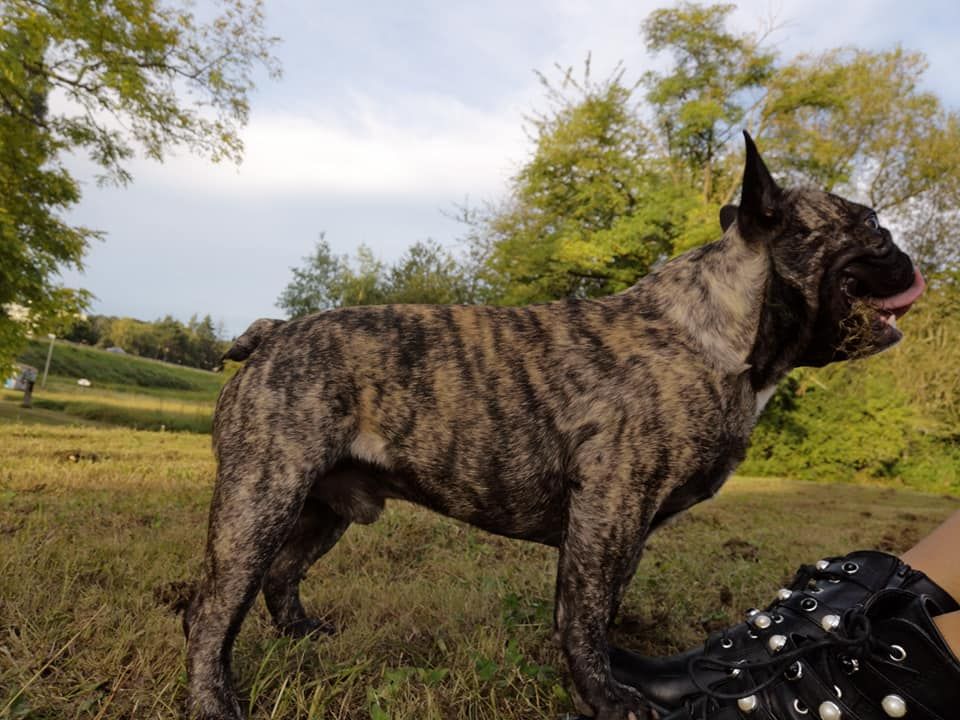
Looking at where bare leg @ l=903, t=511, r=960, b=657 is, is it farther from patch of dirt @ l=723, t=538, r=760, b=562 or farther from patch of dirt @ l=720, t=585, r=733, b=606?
patch of dirt @ l=723, t=538, r=760, b=562

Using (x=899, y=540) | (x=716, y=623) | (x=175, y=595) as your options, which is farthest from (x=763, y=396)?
(x=899, y=540)

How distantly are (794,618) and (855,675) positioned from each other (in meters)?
0.36

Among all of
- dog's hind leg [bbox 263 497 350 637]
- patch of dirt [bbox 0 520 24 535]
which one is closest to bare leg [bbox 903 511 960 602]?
dog's hind leg [bbox 263 497 350 637]

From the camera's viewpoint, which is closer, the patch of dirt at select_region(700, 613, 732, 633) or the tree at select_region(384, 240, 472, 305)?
the patch of dirt at select_region(700, 613, 732, 633)

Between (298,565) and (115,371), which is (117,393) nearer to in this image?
(115,371)

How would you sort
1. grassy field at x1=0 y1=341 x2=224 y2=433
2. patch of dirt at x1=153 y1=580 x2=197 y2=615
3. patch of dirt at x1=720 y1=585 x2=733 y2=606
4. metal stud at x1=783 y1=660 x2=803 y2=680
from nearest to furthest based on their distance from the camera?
metal stud at x1=783 y1=660 x2=803 y2=680
patch of dirt at x1=153 y1=580 x2=197 y2=615
patch of dirt at x1=720 y1=585 x2=733 y2=606
grassy field at x1=0 y1=341 x2=224 y2=433

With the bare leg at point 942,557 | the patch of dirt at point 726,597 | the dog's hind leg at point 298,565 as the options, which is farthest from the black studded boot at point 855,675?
the patch of dirt at point 726,597

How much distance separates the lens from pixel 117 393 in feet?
85.5

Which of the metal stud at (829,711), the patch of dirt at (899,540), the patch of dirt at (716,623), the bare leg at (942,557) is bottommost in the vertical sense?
the patch of dirt at (716,623)

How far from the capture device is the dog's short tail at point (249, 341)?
9.46ft

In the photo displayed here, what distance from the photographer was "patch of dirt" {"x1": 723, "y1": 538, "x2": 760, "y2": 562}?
5918 millimetres

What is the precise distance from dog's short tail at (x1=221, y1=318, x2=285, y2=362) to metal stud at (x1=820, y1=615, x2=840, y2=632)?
2332 mm

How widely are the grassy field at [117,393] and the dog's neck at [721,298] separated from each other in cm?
1676

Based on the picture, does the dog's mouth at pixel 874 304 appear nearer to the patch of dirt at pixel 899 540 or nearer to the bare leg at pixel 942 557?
the bare leg at pixel 942 557
